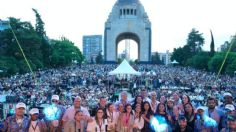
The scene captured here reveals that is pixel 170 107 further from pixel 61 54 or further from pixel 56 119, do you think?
pixel 61 54

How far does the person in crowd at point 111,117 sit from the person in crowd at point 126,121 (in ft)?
0.27

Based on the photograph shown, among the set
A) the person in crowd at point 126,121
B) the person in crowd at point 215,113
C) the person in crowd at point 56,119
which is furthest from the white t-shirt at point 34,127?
the person in crowd at point 215,113

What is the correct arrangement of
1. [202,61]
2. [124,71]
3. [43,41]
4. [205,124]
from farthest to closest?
[202,61] → [43,41] → [124,71] → [205,124]

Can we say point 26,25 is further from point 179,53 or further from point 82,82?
point 179,53

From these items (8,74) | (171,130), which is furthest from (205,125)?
(8,74)

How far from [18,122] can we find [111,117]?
1784 millimetres

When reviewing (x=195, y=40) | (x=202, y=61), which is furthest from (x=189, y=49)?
(x=202, y=61)

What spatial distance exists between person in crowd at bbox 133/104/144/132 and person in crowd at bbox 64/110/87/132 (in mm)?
965

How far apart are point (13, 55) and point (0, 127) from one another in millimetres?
39091

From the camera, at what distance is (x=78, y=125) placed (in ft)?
27.2

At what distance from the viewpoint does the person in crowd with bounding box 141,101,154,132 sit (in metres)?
8.67

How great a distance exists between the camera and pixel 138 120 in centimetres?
863

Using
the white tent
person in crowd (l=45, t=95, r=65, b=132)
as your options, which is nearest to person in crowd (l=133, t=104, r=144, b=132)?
person in crowd (l=45, t=95, r=65, b=132)

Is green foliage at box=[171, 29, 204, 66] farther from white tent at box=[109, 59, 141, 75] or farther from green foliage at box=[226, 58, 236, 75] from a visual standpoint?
white tent at box=[109, 59, 141, 75]
